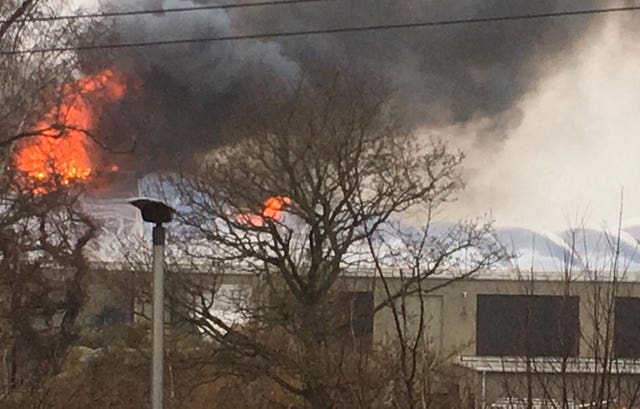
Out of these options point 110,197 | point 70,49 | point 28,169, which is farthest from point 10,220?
point 70,49

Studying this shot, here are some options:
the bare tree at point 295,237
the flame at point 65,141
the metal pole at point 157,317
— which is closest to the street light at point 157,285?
the metal pole at point 157,317

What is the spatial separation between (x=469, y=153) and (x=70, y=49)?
40.0 feet

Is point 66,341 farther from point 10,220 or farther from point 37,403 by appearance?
point 37,403

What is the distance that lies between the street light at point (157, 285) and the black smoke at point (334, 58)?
13.9 meters

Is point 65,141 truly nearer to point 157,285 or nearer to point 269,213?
point 269,213

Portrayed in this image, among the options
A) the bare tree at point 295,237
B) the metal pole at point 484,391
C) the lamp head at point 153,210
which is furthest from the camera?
the bare tree at point 295,237

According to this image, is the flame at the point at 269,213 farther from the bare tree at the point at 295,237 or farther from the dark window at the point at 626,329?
the dark window at the point at 626,329

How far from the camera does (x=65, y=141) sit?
1571 cm

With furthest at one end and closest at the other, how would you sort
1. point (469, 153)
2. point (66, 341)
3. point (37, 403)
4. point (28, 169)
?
point (469, 153) → point (66, 341) → point (28, 169) → point (37, 403)

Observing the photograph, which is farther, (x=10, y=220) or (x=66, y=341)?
(x=66, y=341)

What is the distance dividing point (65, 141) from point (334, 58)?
859cm

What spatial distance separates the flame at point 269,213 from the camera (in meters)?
17.1

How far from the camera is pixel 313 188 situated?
17125 mm

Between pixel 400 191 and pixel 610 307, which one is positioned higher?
pixel 400 191
